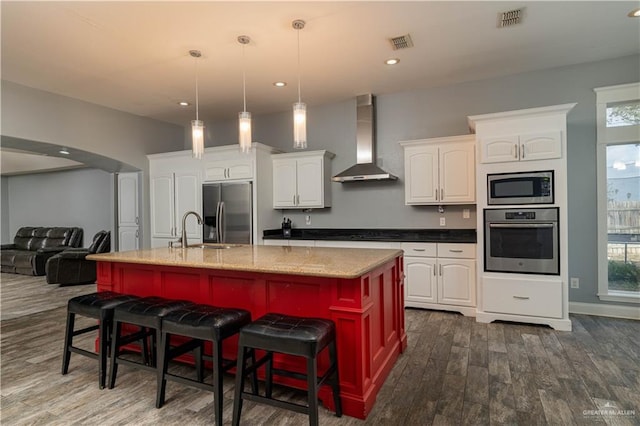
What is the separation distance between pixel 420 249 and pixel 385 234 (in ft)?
2.48

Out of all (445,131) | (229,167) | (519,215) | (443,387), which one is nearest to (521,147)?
(519,215)

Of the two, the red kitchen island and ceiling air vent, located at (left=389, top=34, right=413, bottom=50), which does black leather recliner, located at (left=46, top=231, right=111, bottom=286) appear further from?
ceiling air vent, located at (left=389, top=34, right=413, bottom=50)

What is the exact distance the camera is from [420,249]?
414 centimetres

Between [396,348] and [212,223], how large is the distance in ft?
11.0

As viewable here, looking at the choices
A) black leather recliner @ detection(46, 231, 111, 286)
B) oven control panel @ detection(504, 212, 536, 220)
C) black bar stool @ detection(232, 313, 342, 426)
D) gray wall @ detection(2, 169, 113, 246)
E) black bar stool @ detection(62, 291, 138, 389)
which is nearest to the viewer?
black bar stool @ detection(232, 313, 342, 426)

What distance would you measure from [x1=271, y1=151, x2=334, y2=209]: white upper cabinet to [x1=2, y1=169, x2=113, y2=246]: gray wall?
4340mm

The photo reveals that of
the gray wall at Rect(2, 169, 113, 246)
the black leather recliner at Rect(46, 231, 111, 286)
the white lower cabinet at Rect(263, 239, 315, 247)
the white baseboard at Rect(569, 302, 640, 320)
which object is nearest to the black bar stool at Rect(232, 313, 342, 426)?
the white lower cabinet at Rect(263, 239, 315, 247)

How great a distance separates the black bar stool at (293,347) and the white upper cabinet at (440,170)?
278 cm

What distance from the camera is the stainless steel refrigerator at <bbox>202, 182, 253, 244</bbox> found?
4898 mm

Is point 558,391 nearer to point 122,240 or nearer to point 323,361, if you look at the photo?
point 323,361

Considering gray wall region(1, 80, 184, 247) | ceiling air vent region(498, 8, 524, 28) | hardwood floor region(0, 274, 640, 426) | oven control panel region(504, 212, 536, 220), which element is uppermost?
ceiling air vent region(498, 8, 524, 28)

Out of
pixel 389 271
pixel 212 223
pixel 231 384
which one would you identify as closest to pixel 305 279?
pixel 389 271

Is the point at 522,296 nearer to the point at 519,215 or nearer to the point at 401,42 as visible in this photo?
the point at 519,215

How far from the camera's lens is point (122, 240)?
19.5 ft
